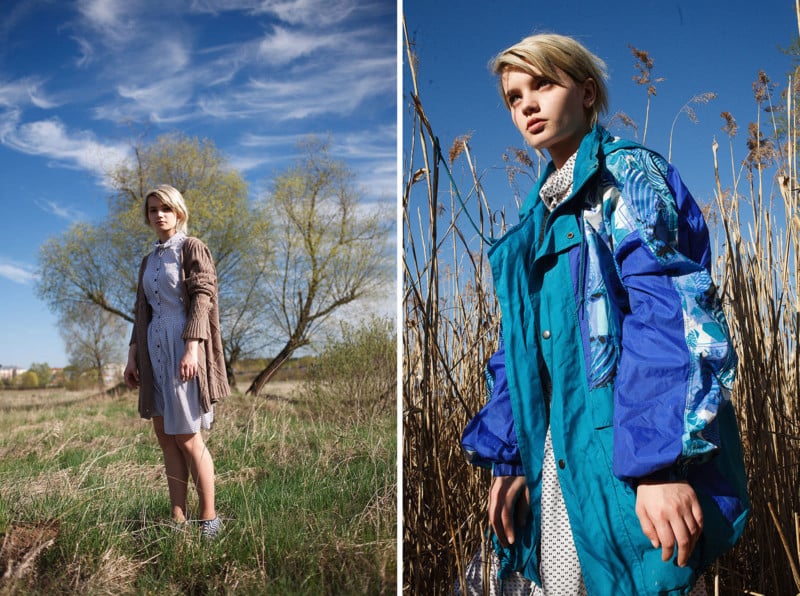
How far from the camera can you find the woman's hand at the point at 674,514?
29.0 inches

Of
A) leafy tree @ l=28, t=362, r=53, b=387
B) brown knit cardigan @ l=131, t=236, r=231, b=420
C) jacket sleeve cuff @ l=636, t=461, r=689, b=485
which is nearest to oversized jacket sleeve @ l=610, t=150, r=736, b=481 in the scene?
jacket sleeve cuff @ l=636, t=461, r=689, b=485

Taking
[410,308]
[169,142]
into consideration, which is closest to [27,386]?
[169,142]

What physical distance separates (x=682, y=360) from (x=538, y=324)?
0.74 ft

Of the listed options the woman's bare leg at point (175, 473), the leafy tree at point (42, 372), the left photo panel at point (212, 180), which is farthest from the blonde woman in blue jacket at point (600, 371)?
the leafy tree at point (42, 372)

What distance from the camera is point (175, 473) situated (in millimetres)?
1966

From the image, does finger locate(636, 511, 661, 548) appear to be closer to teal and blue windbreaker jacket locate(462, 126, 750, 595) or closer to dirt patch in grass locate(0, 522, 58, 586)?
teal and blue windbreaker jacket locate(462, 126, 750, 595)

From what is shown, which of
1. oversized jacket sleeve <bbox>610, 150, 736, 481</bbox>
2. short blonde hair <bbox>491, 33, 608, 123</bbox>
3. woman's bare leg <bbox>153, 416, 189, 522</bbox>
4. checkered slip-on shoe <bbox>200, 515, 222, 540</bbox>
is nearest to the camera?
oversized jacket sleeve <bbox>610, 150, 736, 481</bbox>

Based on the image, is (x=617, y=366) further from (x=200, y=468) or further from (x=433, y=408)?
(x=200, y=468)

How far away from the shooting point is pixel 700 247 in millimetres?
840

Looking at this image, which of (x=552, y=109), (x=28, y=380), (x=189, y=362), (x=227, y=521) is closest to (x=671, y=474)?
(x=552, y=109)

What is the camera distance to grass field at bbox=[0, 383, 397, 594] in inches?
65.3

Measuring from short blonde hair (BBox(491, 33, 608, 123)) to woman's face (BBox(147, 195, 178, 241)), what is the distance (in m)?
1.39

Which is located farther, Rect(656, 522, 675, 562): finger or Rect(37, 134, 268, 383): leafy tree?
Rect(37, 134, 268, 383): leafy tree

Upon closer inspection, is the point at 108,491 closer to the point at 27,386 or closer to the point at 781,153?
the point at 781,153
